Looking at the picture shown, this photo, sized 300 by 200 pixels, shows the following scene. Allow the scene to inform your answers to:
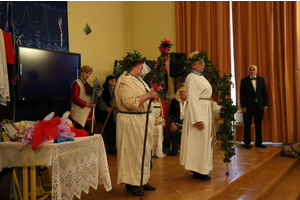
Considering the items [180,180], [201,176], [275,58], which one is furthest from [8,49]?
[275,58]

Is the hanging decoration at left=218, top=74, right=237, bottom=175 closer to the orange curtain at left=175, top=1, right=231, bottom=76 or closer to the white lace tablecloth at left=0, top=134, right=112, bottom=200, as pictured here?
the white lace tablecloth at left=0, top=134, right=112, bottom=200

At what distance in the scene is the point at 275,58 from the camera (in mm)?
6914

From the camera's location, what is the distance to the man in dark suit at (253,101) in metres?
6.45

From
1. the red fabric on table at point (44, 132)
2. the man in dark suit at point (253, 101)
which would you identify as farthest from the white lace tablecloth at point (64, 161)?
the man in dark suit at point (253, 101)

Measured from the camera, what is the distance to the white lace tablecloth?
7.94ft

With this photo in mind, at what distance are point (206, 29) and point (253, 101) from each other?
7.35ft

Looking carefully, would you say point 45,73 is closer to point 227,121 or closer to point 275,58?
point 227,121

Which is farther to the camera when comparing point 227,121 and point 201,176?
point 227,121

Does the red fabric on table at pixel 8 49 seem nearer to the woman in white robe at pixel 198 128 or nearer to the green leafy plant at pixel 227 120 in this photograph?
the woman in white robe at pixel 198 128

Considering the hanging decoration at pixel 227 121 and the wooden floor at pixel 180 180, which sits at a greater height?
the hanging decoration at pixel 227 121

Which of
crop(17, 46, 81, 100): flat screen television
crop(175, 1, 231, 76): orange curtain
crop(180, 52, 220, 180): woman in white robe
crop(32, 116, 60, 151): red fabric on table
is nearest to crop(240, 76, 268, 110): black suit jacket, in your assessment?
crop(175, 1, 231, 76): orange curtain

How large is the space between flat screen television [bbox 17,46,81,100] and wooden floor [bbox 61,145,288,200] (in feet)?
5.08

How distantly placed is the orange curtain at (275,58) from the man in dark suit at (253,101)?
1.43 ft

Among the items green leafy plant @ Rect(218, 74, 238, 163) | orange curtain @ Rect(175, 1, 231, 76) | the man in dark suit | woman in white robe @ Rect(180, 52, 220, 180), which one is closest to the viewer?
woman in white robe @ Rect(180, 52, 220, 180)
